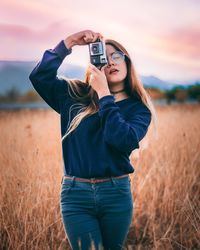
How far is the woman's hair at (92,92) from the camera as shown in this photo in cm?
190

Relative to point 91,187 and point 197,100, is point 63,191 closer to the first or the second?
point 91,187

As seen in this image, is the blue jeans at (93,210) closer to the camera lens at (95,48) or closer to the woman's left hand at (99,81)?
the woman's left hand at (99,81)

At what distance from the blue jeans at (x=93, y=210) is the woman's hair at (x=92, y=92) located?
278 millimetres

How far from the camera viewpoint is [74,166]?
1.78 meters

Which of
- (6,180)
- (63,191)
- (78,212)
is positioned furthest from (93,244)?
(6,180)

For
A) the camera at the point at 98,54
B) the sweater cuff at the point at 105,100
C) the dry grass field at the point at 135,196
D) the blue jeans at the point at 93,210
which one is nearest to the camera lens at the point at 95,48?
the camera at the point at 98,54

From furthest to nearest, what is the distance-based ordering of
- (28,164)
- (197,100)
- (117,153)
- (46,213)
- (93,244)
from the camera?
(197,100) → (28,164) → (46,213) → (117,153) → (93,244)

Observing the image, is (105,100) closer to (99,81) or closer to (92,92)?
(99,81)

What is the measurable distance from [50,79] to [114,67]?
13.3 inches

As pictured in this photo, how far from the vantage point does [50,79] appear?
1.98 m

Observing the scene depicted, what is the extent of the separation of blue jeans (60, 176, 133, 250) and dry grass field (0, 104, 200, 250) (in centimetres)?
41

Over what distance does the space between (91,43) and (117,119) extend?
1.54 ft

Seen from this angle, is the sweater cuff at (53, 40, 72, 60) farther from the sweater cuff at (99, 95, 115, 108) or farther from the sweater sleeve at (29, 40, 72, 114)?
the sweater cuff at (99, 95, 115, 108)

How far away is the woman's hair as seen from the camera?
6.22ft
